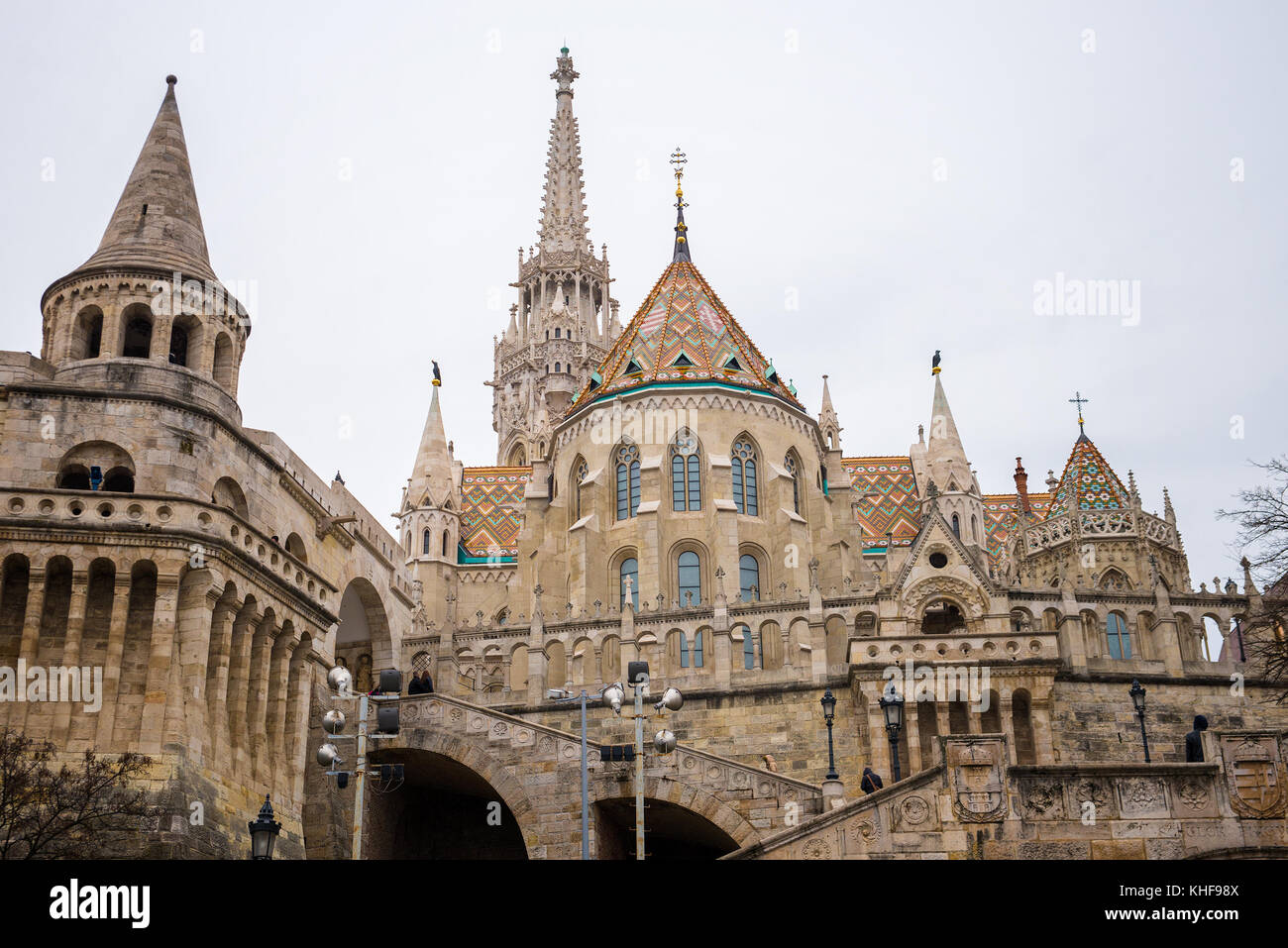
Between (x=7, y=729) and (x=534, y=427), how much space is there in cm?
4426

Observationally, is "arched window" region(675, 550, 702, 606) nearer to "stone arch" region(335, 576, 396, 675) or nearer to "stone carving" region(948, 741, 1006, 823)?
"stone arch" region(335, 576, 396, 675)

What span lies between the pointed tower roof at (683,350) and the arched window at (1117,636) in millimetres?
11632

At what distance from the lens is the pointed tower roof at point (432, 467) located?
173 ft

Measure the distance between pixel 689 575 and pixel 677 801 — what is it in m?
15.2

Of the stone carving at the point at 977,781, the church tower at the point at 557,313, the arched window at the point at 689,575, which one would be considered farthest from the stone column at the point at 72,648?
the church tower at the point at 557,313

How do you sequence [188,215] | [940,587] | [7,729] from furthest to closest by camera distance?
[940,587], [188,215], [7,729]

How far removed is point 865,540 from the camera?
51.6 meters

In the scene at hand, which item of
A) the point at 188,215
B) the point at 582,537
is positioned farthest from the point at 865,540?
the point at 188,215

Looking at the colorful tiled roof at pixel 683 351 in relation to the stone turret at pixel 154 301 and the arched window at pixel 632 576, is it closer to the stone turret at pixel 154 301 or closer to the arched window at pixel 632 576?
the arched window at pixel 632 576

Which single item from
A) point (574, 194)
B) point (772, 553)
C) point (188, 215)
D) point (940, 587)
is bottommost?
point (940, 587)

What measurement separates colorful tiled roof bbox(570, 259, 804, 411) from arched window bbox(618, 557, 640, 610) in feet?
17.8

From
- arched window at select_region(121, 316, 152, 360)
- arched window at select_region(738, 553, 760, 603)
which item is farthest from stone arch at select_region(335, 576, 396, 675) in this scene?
arched window at select_region(738, 553, 760, 603)
